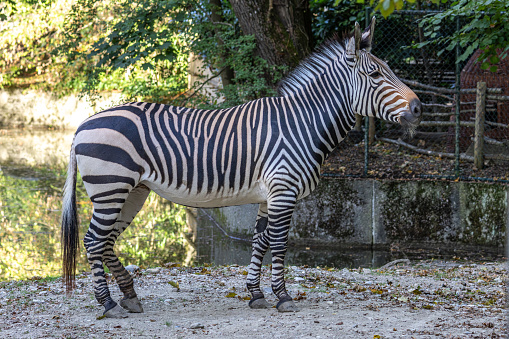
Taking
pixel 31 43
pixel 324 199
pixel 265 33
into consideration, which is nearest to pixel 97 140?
pixel 324 199

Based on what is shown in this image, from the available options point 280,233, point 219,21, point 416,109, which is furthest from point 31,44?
point 416,109

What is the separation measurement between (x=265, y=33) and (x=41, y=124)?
17494mm

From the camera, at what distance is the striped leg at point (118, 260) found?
15.1ft

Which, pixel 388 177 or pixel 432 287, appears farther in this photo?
pixel 388 177

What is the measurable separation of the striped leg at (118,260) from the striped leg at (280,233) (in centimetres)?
115

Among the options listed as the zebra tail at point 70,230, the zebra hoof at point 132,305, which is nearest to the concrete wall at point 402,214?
the zebra hoof at point 132,305

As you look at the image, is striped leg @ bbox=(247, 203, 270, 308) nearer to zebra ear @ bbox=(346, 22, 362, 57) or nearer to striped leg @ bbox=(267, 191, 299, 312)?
striped leg @ bbox=(267, 191, 299, 312)

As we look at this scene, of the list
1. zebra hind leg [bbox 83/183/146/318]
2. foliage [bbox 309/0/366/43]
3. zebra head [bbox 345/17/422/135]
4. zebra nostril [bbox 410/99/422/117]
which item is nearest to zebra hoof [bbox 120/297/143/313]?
zebra hind leg [bbox 83/183/146/318]

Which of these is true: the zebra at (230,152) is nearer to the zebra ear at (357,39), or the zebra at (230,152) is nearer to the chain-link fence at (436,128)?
the zebra ear at (357,39)

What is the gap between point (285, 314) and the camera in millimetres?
4449

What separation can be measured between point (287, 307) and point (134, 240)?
4.38 m

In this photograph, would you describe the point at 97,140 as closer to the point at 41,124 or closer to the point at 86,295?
the point at 86,295

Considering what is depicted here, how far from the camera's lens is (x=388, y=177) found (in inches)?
343

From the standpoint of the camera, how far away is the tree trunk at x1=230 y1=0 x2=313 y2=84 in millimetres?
8992
